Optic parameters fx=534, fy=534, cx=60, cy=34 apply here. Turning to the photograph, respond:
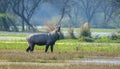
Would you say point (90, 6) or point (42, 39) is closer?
point (42, 39)

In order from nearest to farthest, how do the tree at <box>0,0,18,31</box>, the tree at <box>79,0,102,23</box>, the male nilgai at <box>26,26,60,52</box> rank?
the male nilgai at <box>26,26,60,52</box>, the tree at <box>0,0,18,31</box>, the tree at <box>79,0,102,23</box>

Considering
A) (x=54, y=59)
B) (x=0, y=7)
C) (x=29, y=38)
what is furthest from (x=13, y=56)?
(x=0, y=7)

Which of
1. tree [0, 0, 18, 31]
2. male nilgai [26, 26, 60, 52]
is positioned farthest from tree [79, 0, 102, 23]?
male nilgai [26, 26, 60, 52]

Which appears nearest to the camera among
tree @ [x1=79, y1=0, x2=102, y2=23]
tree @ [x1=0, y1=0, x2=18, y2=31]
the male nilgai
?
the male nilgai

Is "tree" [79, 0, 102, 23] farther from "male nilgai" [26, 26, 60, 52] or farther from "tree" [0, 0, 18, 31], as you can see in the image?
"male nilgai" [26, 26, 60, 52]

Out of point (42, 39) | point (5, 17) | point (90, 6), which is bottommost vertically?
point (90, 6)

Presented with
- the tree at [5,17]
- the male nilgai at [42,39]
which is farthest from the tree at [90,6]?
the male nilgai at [42,39]

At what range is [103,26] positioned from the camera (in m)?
121

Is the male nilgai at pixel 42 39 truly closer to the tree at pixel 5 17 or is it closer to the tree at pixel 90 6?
the tree at pixel 5 17

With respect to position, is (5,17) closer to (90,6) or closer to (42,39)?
(42,39)

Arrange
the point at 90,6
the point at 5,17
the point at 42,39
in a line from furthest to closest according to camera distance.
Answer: the point at 90,6, the point at 5,17, the point at 42,39

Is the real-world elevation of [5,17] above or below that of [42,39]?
below

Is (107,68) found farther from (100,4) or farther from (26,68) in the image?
(100,4)

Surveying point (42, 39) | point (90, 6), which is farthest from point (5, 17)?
point (90, 6)
